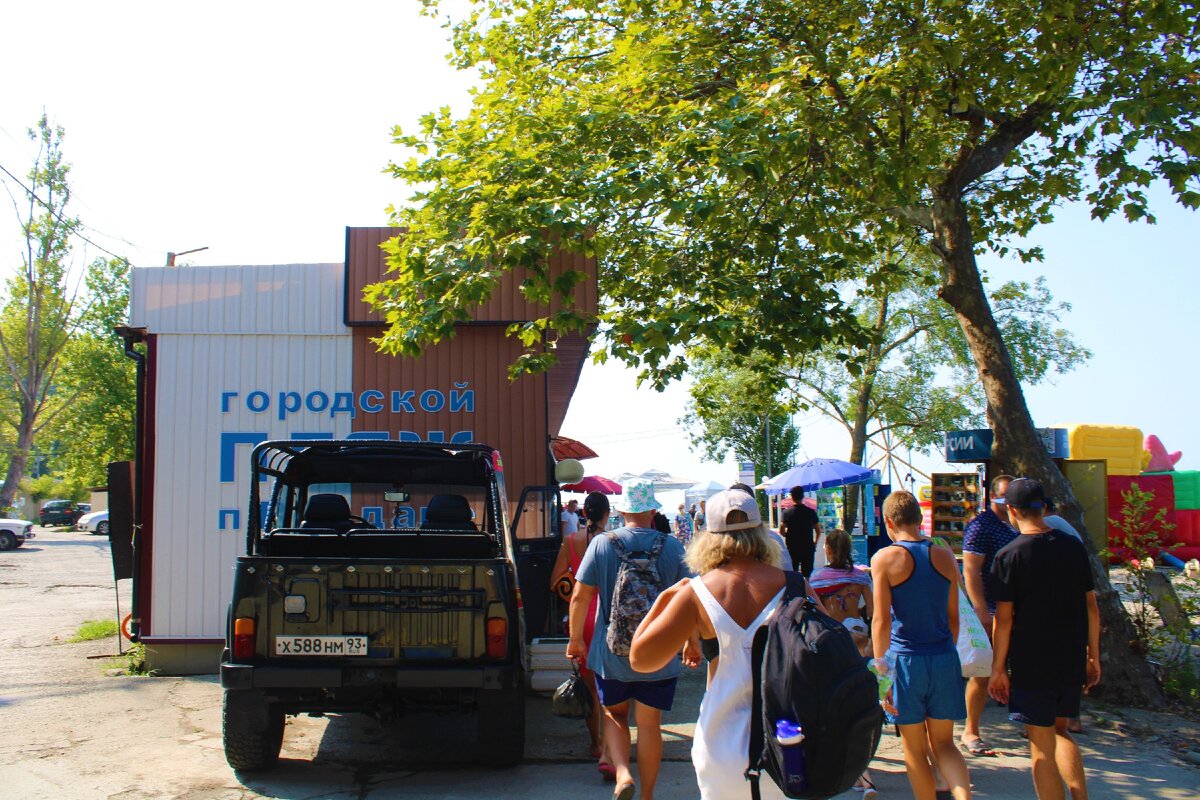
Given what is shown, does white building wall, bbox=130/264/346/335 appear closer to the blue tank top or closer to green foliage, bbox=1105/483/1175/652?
the blue tank top

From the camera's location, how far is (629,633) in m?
4.94

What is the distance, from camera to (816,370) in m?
35.8

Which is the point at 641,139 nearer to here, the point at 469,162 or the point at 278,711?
the point at 469,162

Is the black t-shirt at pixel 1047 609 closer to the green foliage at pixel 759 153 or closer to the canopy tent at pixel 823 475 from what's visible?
the green foliage at pixel 759 153

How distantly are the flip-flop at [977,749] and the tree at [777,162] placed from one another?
6.41ft

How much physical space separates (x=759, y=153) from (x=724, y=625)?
18.1ft

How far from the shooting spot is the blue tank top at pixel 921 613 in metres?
5.00

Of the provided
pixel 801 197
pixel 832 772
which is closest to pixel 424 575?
pixel 832 772

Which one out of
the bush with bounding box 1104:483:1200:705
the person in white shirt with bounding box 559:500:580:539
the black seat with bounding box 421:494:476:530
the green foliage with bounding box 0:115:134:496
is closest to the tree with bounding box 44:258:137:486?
the green foliage with bounding box 0:115:134:496

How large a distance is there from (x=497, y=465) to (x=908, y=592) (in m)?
3.09

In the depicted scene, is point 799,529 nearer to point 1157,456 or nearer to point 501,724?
point 501,724

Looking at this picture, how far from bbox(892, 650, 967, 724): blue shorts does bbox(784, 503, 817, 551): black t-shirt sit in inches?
371

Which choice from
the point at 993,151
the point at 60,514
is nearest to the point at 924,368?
the point at 993,151

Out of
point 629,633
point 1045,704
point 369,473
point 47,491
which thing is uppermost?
point 369,473
